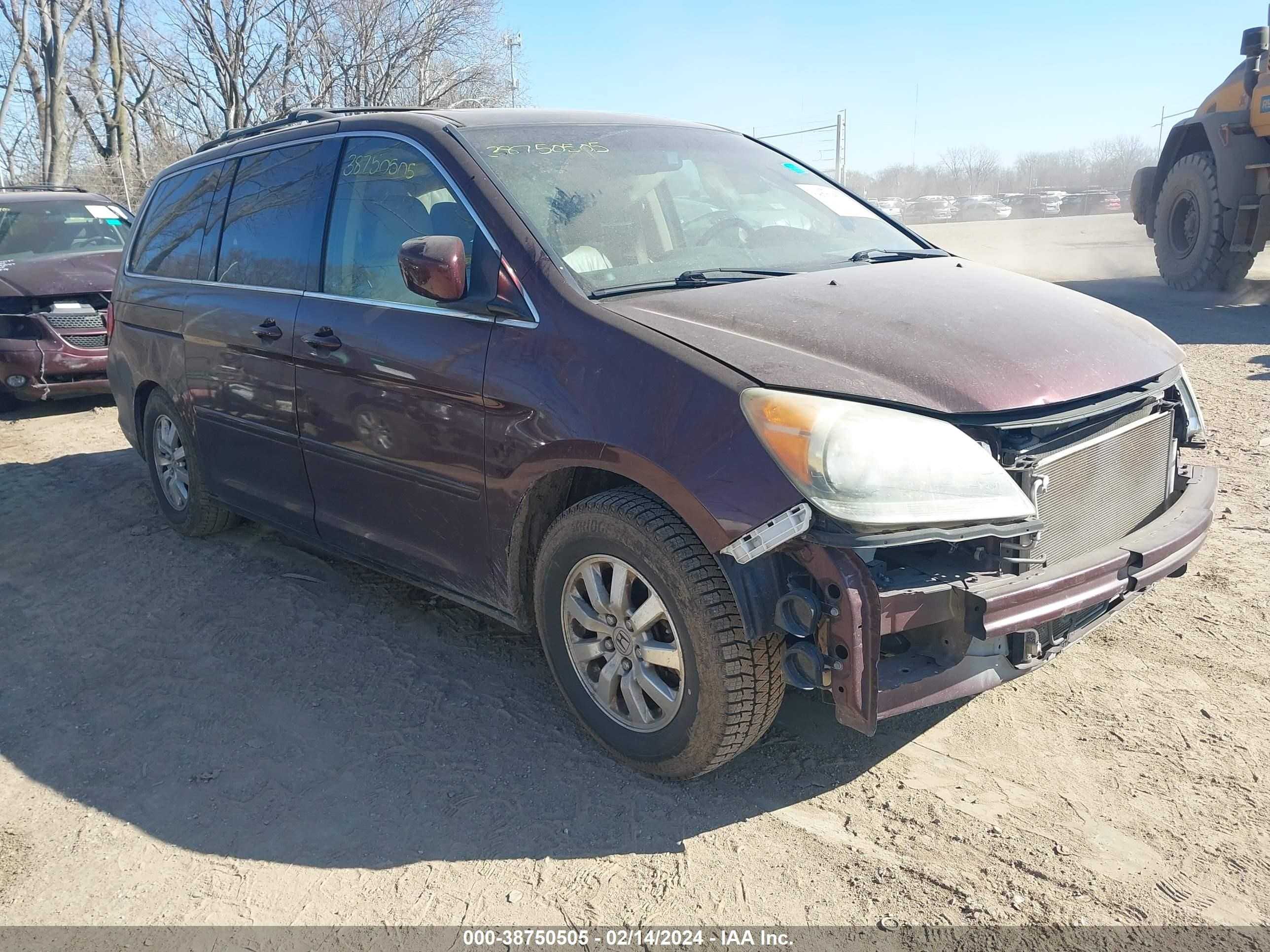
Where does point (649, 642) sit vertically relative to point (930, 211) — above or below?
below

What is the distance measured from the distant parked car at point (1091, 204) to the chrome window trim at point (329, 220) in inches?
1587

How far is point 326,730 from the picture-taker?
11.0ft

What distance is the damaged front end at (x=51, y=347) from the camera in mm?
8281

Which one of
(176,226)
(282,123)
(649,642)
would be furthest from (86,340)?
(649,642)

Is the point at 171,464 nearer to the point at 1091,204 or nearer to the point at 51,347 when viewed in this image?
the point at 51,347

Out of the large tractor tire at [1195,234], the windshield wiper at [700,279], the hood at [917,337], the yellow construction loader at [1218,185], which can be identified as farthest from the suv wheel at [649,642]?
the large tractor tire at [1195,234]

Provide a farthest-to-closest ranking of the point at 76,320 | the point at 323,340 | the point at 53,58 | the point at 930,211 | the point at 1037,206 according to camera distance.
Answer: the point at 1037,206, the point at 930,211, the point at 53,58, the point at 76,320, the point at 323,340

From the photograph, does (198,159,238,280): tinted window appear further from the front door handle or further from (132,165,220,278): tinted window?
the front door handle

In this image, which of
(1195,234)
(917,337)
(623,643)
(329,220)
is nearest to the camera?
(917,337)

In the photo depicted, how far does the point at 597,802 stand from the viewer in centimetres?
288

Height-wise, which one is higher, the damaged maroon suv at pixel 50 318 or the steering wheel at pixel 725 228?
the steering wheel at pixel 725 228

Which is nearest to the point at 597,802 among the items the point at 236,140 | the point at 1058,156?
the point at 236,140

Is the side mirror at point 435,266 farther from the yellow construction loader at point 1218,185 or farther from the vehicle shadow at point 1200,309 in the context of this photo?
the yellow construction loader at point 1218,185

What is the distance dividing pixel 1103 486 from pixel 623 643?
1422 millimetres
